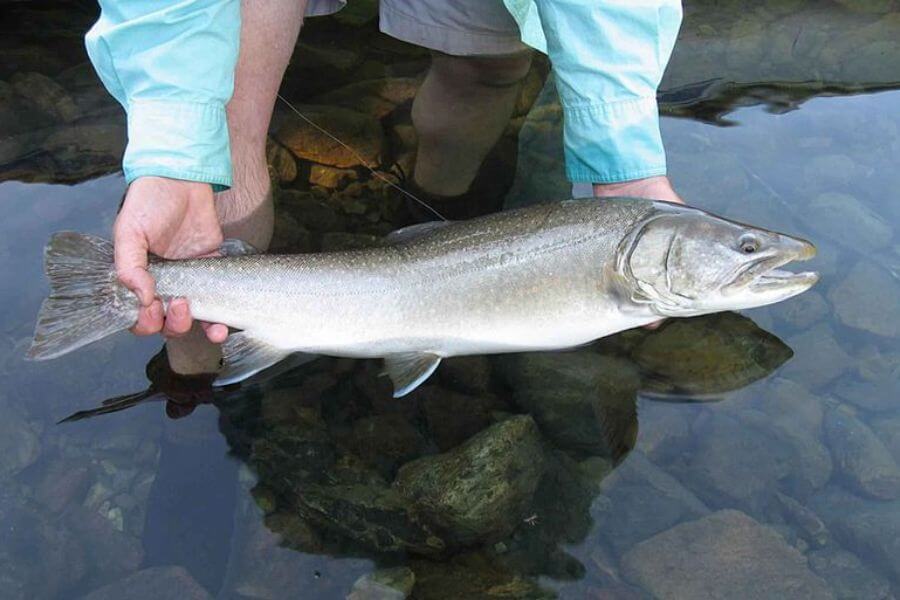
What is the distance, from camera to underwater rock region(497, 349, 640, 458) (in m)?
3.23

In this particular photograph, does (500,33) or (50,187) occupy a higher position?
(500,33)

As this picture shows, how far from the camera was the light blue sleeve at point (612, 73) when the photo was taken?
3.08 m

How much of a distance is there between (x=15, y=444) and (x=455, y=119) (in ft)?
8.82

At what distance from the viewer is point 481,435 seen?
302 centimetres

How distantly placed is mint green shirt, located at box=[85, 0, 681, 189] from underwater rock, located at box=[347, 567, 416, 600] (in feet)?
5.09

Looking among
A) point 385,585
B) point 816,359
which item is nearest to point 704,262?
point 816,359

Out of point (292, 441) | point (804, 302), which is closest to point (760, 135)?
point (804, 302)

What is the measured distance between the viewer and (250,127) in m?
3.53

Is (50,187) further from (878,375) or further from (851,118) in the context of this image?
(851,118)

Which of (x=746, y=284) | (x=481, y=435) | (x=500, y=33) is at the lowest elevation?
(x=481, y=435)

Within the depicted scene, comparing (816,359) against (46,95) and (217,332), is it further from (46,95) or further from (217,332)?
(46,95)

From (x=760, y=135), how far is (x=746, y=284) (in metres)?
2.31

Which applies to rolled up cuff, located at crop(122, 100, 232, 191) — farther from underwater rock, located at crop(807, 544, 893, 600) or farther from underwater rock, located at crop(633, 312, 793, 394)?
underwater rock, located at crop(807, 544, 893, 600)

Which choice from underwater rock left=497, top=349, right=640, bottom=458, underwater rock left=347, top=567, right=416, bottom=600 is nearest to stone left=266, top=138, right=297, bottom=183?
underwater rock left=497, top=349, right=640, bottom=458
